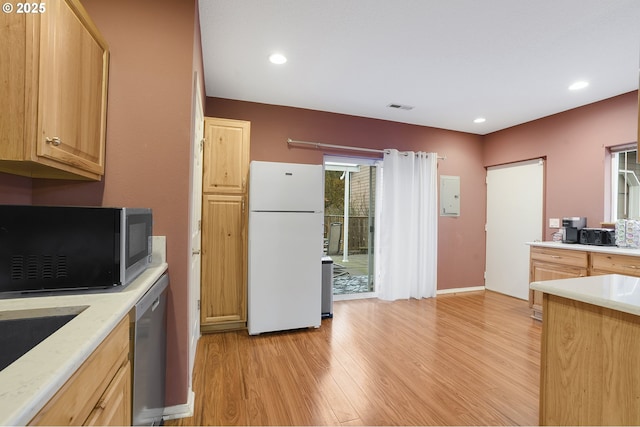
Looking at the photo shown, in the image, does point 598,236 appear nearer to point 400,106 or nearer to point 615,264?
point 615,264

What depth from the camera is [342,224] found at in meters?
5.31

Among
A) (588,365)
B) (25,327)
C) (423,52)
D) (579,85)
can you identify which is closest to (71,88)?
(25,327)

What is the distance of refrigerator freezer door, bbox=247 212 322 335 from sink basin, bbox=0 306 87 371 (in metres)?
1.84

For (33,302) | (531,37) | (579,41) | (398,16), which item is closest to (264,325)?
(33,302)

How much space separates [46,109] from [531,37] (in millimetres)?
3032

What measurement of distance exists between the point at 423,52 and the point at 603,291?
2.11 m

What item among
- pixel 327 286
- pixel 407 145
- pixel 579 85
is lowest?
pixel 327 286

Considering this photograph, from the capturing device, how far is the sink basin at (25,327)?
0.98 meters

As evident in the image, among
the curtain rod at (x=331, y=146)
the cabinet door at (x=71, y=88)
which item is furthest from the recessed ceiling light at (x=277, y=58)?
the cabinet door at (x=71, y=88)

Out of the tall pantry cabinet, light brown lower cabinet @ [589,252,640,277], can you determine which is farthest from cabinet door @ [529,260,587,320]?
the tall pantry cabinet

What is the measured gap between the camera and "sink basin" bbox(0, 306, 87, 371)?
98 centimetres

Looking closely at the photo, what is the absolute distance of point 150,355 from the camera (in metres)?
1.36

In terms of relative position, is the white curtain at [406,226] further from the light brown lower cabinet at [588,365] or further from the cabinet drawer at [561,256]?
the light brown lower cabinet at [588,365]

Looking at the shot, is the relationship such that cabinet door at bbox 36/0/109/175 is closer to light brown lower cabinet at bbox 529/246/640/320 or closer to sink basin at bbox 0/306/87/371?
sink basin at bbox 0/306/87/371
